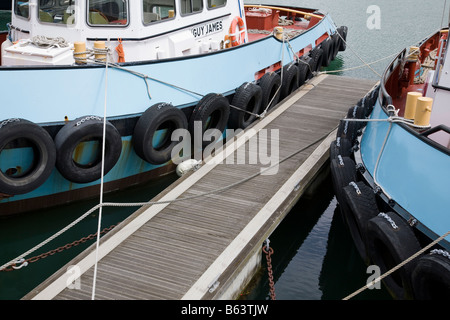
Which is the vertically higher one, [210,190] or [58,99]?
[58,99]

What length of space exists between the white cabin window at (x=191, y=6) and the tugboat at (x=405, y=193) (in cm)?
324

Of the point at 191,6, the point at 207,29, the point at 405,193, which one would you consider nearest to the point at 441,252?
the point at 405,193

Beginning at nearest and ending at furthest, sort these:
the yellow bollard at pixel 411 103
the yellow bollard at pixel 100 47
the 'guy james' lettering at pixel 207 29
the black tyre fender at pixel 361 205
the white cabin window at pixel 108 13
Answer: the yellow bollard at pixel 411 103 → the black tyre fender at pixel 361 205 → the yellow bollard at pixel 100 47 → the white cabin window at pixel 108 13 → the 'guy james' lettering at pixel 207 29

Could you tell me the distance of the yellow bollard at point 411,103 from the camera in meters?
5.22

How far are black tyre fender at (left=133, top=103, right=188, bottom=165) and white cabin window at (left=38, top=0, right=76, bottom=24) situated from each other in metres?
1.74

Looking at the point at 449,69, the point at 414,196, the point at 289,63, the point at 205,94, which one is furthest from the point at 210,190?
the point at 289,63

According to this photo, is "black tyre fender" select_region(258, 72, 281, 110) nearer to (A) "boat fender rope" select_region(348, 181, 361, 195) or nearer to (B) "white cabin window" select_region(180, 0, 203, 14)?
(B) "white cabin window" select_region(180, 0, 203, 14)

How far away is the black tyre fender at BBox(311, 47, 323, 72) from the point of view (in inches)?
453

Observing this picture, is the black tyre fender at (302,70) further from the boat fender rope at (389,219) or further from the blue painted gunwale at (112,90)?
the boat fender rope at (389,219)

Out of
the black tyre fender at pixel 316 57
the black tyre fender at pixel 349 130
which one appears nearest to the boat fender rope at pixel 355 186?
the black tyre fender at pixel 349 130
